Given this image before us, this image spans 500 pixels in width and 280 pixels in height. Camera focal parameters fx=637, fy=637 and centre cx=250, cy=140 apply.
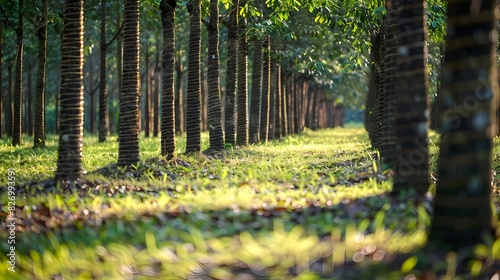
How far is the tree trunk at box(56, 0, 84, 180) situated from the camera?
10938 mm

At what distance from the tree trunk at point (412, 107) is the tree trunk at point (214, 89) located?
11367mm

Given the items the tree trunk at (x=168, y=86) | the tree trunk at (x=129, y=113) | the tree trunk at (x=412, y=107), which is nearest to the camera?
the tree trunk at (x=412, y=107)

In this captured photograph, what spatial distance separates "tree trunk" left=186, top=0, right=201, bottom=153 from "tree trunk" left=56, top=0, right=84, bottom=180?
6573 millimetres

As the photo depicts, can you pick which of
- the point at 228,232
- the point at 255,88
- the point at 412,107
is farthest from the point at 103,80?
the point at 228,232

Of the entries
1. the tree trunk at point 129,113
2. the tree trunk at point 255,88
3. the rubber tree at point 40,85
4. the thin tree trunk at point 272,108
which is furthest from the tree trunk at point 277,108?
the tree trunk at point 129,113

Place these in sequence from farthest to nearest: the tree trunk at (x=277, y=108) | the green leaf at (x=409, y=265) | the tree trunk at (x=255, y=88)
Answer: the tree trunk at (x=277, y=108) → the tree trunk at (x=255, y=88) → the green leaf at (x=409, y=265)

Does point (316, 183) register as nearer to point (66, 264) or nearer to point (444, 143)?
point (444, 143)

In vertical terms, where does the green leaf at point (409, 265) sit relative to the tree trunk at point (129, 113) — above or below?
below

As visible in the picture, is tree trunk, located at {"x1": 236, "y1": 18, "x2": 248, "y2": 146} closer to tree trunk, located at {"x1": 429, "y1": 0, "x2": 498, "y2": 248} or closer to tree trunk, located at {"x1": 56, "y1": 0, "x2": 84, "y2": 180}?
tree trunk, located at {"x1": 56, "y1": 0, "x2": 84, "y2": 180}

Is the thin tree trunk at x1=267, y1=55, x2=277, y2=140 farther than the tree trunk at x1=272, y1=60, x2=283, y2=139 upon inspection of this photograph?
No

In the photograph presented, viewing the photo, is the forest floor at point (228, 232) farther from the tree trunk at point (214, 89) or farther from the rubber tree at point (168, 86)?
the tree trunk at point (214, 89)

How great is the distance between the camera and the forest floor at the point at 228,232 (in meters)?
5.96

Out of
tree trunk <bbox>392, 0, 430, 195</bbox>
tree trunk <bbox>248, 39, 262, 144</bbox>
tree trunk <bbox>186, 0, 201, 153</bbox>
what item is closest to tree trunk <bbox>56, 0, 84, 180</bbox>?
tree trunk <bbox>392, 0, 430, 195</bbox>

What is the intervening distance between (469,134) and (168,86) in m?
11.0
